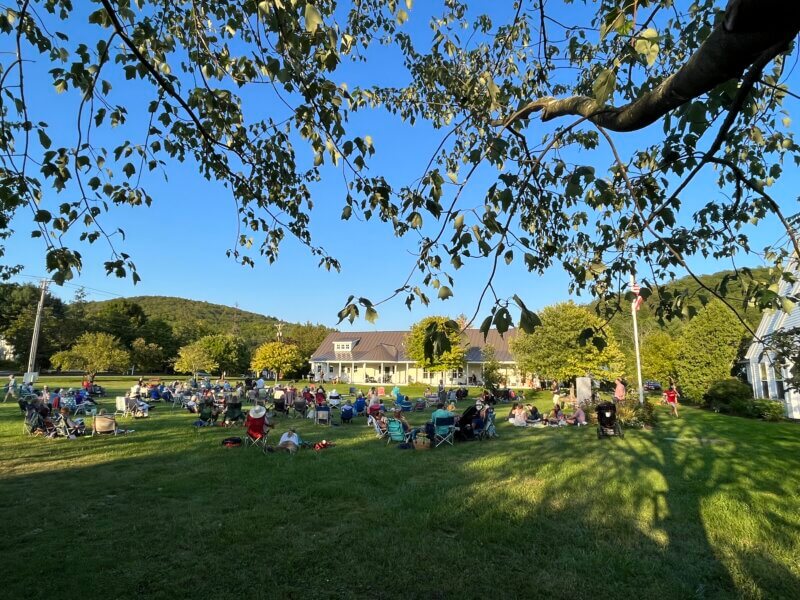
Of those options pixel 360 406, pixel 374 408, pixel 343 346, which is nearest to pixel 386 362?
pixel 343 346

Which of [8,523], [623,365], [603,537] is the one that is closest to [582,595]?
[603,537]

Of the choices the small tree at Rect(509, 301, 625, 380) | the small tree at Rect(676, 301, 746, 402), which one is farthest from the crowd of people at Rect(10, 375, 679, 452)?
the small tree at Rect(676, 301, 746, 402)

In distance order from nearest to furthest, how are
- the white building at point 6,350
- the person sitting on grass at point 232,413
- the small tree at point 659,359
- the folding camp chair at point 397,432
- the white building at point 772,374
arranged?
the folding camp chair at point 397,432, the person sitting on grass at point 232,413, the white building at point 772,374, the small tree at point 659,359, the white building at point 6,350

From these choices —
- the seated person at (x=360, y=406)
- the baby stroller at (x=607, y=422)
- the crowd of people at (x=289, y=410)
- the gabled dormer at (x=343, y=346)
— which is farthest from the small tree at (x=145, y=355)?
the baby stroller at (x=607, y=422)

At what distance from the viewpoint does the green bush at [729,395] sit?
25331 millimetres

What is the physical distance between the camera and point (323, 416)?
1877 cm

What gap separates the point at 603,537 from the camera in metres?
6.24

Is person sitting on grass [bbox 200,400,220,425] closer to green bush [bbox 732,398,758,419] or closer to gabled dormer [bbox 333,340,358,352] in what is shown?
green bush [bbox 732,398,758,419]

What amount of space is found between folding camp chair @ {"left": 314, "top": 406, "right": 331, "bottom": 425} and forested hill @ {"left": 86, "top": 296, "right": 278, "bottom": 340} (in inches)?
2820

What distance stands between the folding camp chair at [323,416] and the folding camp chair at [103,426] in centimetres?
680

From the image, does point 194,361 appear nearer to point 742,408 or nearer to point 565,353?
point 565,353

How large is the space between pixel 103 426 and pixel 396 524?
1216cm

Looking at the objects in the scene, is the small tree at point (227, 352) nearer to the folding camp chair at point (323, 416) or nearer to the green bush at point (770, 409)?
the folding camp chair at point (323, 416)

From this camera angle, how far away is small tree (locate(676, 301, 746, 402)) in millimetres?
29469
